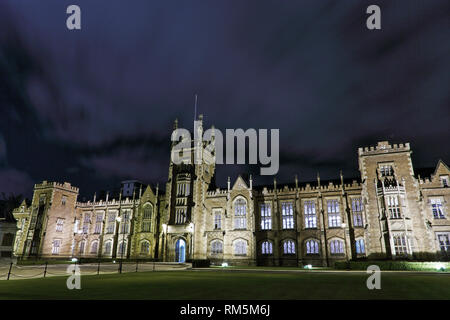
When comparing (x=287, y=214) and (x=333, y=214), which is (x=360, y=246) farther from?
(x=287, y=214)

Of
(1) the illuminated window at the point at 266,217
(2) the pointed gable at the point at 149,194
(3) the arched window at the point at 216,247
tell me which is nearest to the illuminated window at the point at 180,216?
(3) the arched window at the point at 216,247

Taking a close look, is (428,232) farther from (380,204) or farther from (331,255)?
(331,255)

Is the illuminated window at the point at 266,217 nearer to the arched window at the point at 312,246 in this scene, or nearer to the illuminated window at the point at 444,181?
the arched window at the point at 312,246

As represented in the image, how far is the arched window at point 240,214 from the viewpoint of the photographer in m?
45.8

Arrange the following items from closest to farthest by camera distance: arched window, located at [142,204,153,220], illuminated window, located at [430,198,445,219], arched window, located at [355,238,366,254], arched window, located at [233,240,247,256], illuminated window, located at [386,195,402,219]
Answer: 1. illuminated window, located at [386,195,402,219]
2. illuminated window, located at [430,198,445,219]
3. arched window, located at [355,238,366,254]
4. arched window, located at [233,240,247,256]
5. arched window, located at [142,204,153,220]

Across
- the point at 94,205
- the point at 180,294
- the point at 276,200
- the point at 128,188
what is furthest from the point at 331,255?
the point at 128,188

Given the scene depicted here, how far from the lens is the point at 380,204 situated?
118ft

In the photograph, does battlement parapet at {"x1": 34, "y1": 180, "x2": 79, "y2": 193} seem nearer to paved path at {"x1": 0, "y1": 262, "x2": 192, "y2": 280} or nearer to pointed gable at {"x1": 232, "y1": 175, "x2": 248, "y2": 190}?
paved path at {"x1": 0, "y1": 262, "x2": 192, "y2": 280}

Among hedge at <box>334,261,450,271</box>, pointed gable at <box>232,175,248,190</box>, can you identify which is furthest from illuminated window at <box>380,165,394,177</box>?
pointed gable at <box>232,175,248,190</box>

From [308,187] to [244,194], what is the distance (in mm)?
9958

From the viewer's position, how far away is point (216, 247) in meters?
46.4

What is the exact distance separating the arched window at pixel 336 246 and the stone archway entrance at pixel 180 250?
2263cm

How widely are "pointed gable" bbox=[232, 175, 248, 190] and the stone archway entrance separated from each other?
12333 millimetres

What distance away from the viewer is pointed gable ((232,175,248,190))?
153ft
